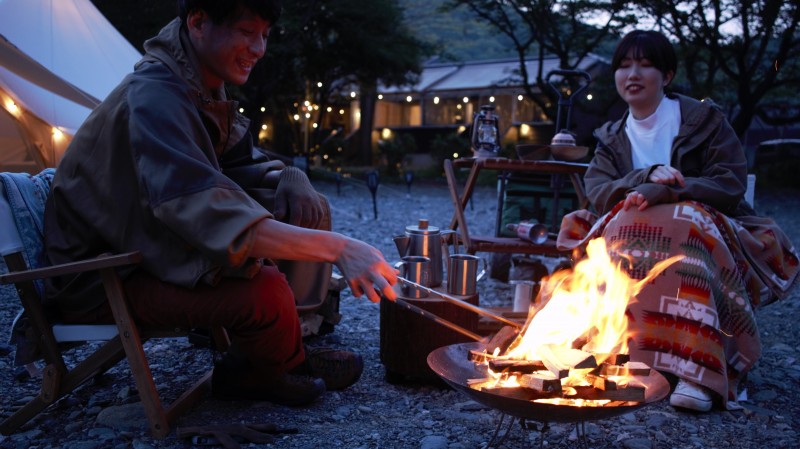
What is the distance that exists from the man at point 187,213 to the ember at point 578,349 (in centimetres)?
52

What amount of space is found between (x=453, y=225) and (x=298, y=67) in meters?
16.1

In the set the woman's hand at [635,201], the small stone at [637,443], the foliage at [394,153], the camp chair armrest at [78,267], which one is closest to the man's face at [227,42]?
the camp chair armrest at [78,267]

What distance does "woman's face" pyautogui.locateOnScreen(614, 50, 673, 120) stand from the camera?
336 cm

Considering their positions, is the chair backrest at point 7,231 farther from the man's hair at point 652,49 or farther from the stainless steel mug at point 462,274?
the man's hair at point 652,49

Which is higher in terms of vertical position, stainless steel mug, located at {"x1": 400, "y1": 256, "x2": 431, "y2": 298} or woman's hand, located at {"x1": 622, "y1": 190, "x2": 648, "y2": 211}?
woman's hand, located at {"x1": 622, "y1": 190, "x2": 648, "y2": 211}

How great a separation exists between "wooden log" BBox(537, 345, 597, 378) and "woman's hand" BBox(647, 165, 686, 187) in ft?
4.32

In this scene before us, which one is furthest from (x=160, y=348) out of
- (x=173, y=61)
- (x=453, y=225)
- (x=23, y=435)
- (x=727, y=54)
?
(x=727, y=54)

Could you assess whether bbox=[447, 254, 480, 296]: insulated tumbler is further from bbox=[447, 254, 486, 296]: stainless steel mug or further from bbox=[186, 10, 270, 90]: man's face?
bbox=[186, 10, 270, 90]: man's face

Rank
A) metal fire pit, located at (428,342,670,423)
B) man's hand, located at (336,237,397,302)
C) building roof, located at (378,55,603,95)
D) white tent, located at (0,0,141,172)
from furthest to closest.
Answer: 1. building roof, located at (378,55,603,95)
2. white tent, located at (0,0,141,172)
3. man's hand, located at (336,237,397,302)
4. metal fire pit, located at (428,342,670,423)

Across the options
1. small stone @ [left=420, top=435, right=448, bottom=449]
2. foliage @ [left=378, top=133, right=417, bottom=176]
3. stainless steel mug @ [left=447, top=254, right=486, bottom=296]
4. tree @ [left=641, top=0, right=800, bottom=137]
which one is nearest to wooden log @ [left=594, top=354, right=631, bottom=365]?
small stone @ [left=420, top=435, right=448, bottom=449]

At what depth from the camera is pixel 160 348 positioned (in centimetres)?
365

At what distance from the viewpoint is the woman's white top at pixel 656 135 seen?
3447 mm

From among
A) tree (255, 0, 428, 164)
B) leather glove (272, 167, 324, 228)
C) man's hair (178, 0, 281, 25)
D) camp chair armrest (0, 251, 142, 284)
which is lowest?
camp chair armrest (0, 251, 142, 284)

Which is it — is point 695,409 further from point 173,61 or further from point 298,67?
point 298,67
